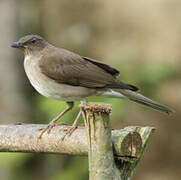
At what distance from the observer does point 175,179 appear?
31.4ft

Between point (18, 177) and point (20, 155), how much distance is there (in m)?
0.89

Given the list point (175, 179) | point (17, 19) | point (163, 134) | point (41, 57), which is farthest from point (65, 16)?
point (41, 57)

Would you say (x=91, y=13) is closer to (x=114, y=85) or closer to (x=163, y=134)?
(x=163, y=134)

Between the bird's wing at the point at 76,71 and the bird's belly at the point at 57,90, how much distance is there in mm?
57

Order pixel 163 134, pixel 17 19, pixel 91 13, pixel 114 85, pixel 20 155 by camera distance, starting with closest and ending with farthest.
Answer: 1. pixel 114 85
2. pixel 20 155
3. pixel 17 19
4. pixel 163 134
5. pixel 91 13

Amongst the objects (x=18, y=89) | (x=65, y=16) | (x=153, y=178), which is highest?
(x=65, y=16)

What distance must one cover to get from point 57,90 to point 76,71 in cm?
35

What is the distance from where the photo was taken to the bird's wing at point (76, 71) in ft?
17.7

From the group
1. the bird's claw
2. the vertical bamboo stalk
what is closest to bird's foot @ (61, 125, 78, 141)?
the bird's claw

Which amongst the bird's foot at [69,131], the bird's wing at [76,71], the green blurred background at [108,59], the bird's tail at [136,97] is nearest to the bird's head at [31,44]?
the bird's wing at [76,71]

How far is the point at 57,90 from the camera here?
5.32m

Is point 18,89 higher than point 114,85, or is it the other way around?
point 114,85

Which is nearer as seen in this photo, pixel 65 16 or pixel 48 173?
pixel 48 173

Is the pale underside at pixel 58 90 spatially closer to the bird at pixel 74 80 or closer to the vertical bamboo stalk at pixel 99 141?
the bird at pixel 74 80
